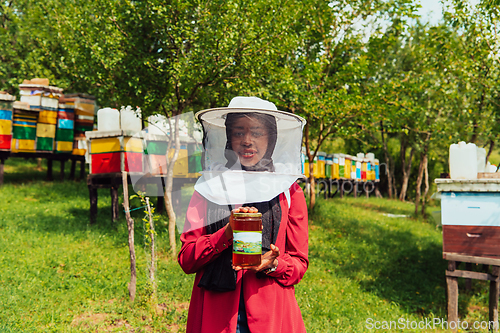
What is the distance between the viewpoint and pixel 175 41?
245 inches

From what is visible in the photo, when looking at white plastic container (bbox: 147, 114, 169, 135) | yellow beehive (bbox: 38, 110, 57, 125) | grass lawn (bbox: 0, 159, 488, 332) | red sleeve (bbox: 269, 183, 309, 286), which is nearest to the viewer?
red sleeve (bbox: 269, 183, 309, 286)

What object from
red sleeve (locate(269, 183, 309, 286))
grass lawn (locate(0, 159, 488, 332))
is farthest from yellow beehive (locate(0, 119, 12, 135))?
red sleeve (locate(269, 183, 309, 286))

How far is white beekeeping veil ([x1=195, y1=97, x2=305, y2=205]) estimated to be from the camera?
5.97 feet

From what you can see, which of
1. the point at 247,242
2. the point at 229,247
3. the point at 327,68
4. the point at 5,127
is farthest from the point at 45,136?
the point at 247,242

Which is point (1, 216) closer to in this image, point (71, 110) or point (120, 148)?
point (120, 148)

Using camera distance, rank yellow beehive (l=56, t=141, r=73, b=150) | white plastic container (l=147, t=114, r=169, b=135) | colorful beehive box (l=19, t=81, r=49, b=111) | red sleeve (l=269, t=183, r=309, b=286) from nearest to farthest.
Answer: red sleeve (l=269, t=183, r=309, b=286), white plastic container (l=147, t=114, r=169, b=135), colorful beehive box (l=19, t=81, r=49, b=111), yellow beehive (l=56, t=141, r=73, b=150)

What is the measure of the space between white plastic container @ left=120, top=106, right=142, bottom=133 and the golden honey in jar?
608 centimetres

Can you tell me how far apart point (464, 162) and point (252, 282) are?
4990 mm

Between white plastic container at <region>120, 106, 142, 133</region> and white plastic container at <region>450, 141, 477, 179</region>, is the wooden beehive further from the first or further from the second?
white plastic container at <region>120, 106, 142, 133</region>

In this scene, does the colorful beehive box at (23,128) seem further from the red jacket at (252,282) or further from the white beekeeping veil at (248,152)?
the red jacket at (252,282)

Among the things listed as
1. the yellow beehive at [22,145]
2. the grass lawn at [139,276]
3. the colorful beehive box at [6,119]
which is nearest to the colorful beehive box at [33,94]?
the colorful beehive box at [6,119]

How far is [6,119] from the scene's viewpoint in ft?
29.5

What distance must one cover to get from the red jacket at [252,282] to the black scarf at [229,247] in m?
0.04

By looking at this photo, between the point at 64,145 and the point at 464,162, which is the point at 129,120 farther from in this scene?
the point at 464,162
